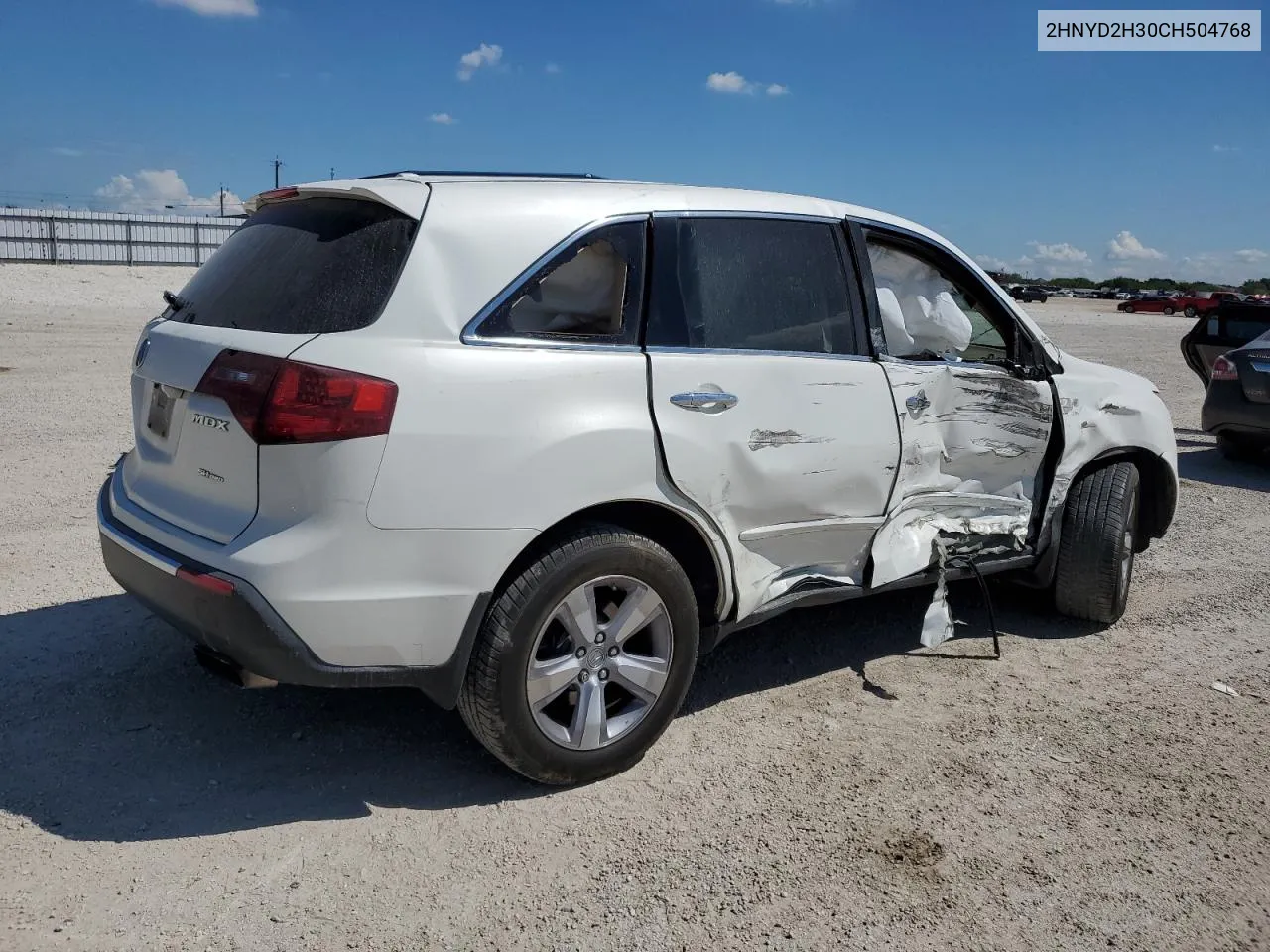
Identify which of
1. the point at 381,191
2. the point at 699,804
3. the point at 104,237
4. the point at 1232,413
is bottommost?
the point at 699,804

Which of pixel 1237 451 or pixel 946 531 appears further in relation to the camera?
pixel 1237 451

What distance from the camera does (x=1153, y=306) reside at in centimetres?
6078

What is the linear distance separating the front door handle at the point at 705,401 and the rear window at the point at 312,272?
1002 mm

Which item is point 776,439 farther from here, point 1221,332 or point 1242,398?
point 1221,332

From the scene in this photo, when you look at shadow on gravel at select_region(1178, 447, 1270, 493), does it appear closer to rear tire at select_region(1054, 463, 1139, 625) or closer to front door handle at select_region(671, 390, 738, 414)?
rear tire at select_region(1054, 463, 1139, 625)

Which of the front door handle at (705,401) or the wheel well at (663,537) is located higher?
the front door handle at (705,401)

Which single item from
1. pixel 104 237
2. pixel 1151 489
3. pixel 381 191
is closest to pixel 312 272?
pixel 381 191

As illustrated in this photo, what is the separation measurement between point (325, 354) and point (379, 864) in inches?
58.1

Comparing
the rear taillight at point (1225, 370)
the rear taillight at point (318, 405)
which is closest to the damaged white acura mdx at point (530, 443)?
the rear taillight at point (318, 405)

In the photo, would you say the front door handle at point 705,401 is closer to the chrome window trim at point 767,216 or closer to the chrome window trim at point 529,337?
the chrome window trim at point 529,337

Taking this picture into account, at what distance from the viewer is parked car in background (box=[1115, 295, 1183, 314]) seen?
6041cm

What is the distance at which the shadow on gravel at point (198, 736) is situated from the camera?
131 inches

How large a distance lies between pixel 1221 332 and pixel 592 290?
411 inches

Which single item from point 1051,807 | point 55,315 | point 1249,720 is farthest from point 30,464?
point 55,315
